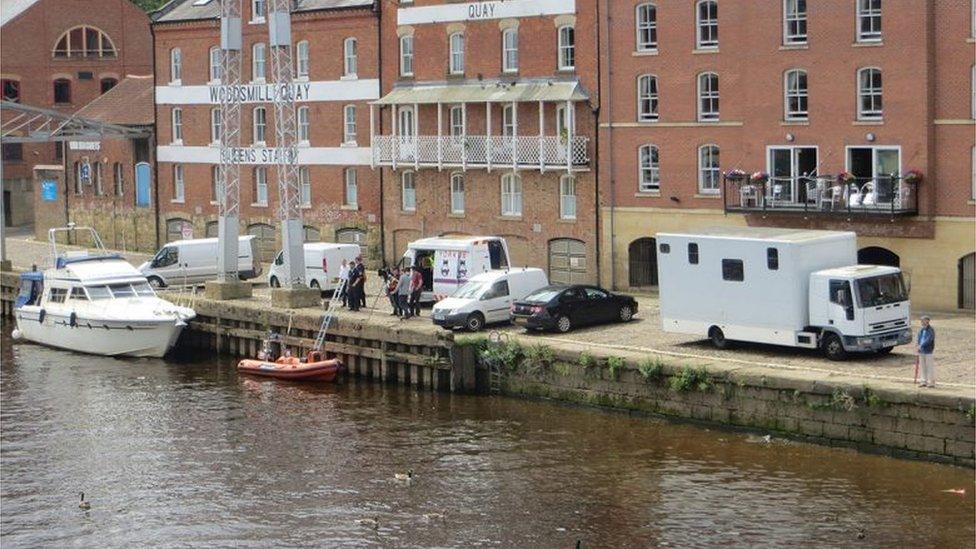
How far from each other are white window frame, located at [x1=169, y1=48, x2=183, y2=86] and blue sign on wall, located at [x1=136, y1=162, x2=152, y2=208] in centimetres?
429

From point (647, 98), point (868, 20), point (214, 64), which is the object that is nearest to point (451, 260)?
point (647, 98)

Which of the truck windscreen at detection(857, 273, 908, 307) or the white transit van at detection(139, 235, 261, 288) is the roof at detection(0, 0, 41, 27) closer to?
the white transit van at detection(139, 235, 261, 288)

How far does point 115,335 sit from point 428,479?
65.3 feet

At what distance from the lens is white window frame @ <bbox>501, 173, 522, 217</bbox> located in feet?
198

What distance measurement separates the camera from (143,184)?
3029 inches

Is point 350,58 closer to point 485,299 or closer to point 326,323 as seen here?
point 326,323

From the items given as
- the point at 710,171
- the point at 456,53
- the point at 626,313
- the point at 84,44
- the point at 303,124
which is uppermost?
the point at 84,44

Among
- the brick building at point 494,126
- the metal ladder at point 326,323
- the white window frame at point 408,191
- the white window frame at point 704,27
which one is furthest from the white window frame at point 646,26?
the metal ladder at point 326,323

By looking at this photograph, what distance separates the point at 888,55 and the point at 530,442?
15.8 m

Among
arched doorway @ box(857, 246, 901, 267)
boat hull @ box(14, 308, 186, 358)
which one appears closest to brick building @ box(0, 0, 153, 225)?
boat hull @ box(14, 308, 186, 358)

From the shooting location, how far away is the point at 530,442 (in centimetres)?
4156

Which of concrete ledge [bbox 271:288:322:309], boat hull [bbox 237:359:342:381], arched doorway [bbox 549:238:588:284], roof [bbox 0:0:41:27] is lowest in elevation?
boat hull [bbox 237:359:342:381]

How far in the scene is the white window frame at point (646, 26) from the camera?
5612 centimetres

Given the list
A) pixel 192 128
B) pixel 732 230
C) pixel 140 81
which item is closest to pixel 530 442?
pixel 732 230
